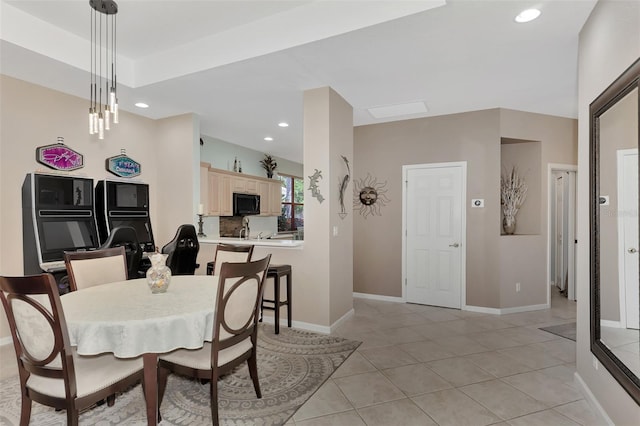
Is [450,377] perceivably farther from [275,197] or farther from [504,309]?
[275,197]

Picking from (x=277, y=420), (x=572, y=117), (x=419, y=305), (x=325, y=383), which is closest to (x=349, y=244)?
(x=419, y=305)

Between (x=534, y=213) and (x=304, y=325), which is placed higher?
(x=534, y=213)

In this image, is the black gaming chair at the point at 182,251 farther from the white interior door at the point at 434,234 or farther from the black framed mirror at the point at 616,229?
the black framed mirror at the point at 616,229

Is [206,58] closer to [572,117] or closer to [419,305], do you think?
[419,305]

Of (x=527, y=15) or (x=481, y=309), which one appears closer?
(x=527, y=15)

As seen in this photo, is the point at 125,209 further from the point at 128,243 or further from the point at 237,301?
the point at 237,301

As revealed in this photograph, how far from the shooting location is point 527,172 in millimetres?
4676

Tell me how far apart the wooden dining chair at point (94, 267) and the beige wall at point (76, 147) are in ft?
4.53

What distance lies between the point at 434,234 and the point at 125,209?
425 cm

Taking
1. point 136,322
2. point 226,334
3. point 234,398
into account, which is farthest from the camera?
point 234,398

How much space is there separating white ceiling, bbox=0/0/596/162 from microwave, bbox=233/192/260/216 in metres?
2.25

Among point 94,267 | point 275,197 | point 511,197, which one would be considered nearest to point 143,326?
point 94,267

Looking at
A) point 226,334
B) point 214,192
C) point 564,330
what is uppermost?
point 214,192

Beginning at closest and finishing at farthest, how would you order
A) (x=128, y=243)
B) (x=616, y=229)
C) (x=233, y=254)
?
1. (x=616, y=229)
2. (x=233, y=254)
3. (x=128, y=243)
